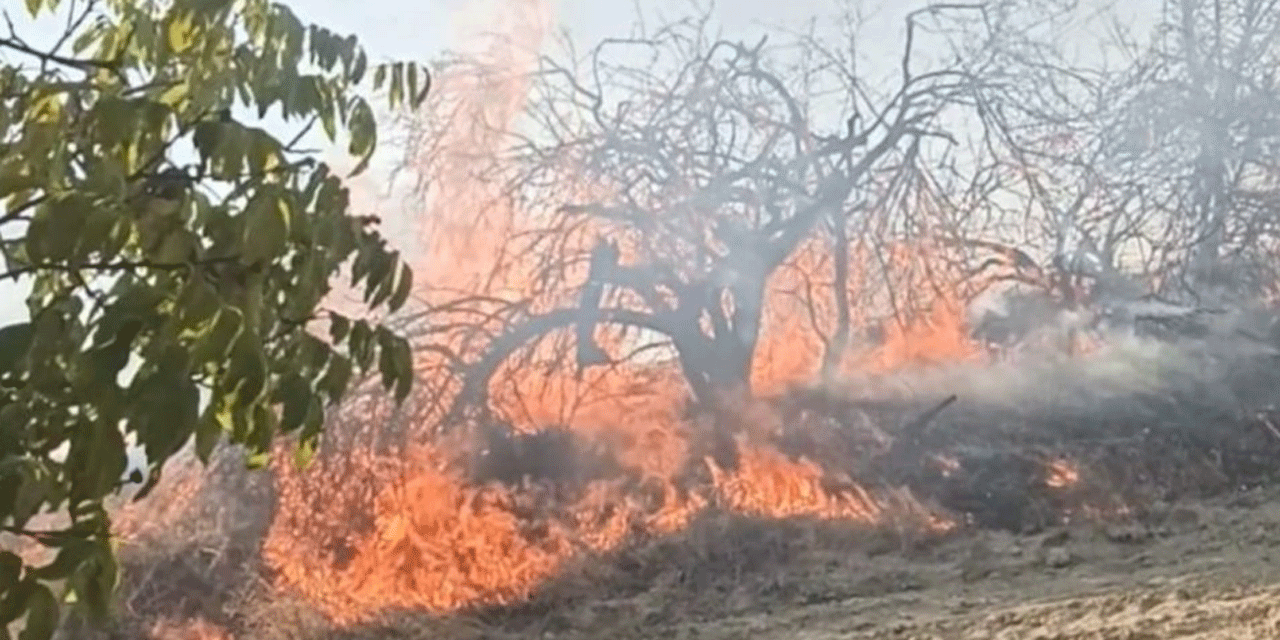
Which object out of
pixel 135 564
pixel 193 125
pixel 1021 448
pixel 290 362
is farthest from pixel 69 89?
pixel 1021 448

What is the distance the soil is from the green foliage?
314 cm

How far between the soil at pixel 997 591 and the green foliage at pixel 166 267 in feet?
10.3

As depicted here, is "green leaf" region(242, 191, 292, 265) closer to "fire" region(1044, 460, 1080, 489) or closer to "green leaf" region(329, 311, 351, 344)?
"green leaf" region(329, 311, 351, 344)

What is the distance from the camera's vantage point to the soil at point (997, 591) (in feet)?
13.3

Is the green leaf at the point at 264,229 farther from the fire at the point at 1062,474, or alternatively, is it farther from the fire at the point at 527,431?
the fire at the point at 1062,474

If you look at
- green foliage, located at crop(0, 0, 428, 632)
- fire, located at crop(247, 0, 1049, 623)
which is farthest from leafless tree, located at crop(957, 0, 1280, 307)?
green foliage, located at crop(0, 0, 428, 632)

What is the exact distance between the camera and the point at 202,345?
0.92 m

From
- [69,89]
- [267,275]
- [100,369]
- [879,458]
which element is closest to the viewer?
[100,369]

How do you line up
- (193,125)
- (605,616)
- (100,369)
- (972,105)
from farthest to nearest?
(972,105) < (605,616) < (193,125) < (100,369)

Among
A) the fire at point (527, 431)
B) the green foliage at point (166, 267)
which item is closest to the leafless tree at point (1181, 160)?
the fire at point (527, 431)

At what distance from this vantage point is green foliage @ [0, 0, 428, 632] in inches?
36.0

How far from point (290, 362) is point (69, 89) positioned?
0.41 metres

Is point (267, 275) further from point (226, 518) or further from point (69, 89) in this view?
point (226, 518)

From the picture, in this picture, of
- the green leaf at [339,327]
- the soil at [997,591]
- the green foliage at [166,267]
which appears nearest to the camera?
the green foliage at [166,267]
